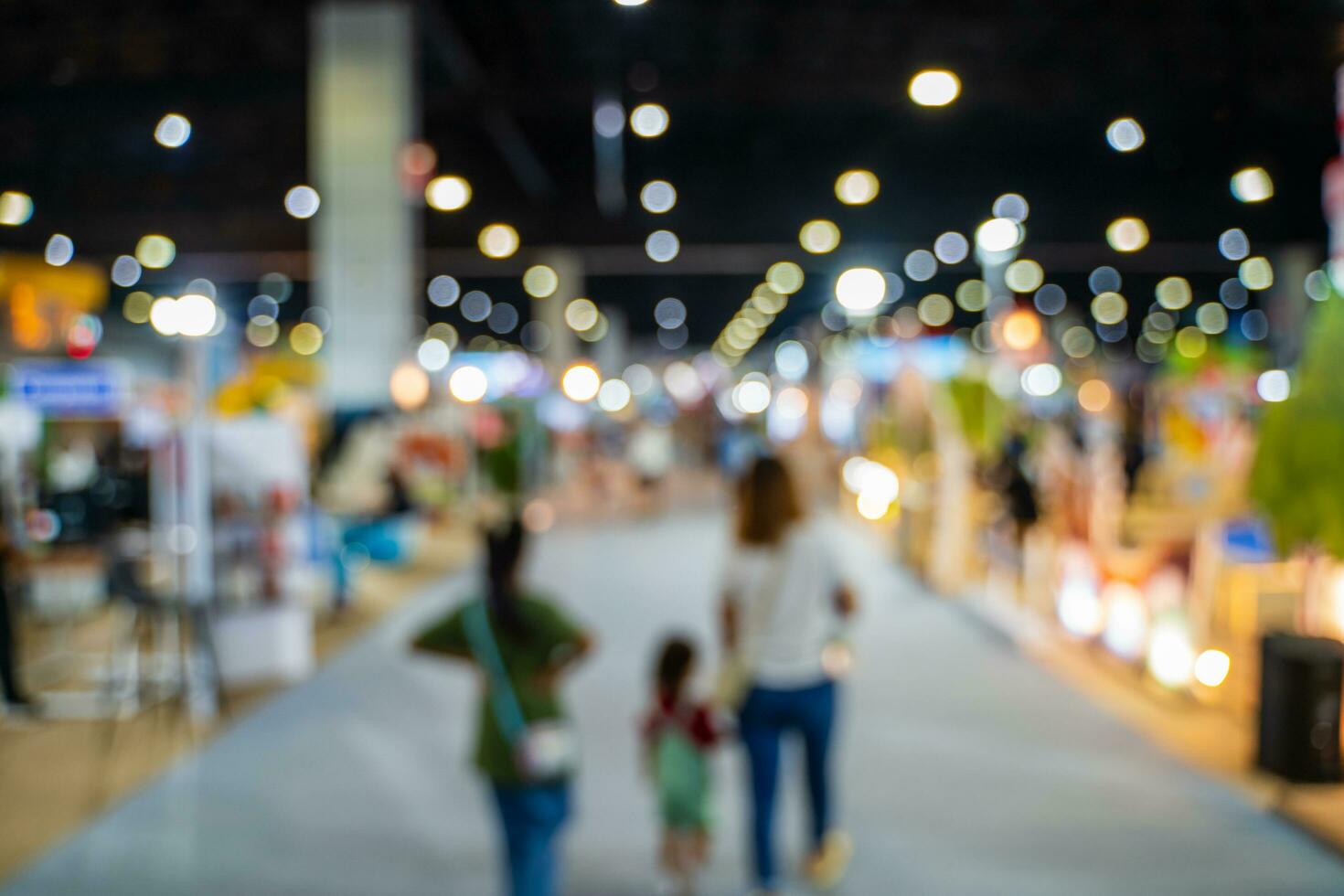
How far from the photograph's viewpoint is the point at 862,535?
1534cm

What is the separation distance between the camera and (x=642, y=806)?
4.94 m

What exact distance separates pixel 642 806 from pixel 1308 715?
3.00 meters

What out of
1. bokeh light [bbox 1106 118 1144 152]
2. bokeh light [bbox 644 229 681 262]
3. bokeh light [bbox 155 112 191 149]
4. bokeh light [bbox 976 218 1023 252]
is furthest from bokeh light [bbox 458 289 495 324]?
bokeh light [bbox 1106 118 1144 152]

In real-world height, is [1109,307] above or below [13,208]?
below

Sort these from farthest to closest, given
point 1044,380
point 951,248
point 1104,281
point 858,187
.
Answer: point 1104,281
point 1044,380
point 951,248
point 858,187

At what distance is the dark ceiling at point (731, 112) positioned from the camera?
12219mm

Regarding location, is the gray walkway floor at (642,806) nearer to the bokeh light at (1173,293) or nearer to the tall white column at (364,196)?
the tall white column at (364,196)

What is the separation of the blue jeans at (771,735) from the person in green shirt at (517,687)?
0.76m

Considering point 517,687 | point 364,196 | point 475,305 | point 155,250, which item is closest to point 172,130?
point 155,250

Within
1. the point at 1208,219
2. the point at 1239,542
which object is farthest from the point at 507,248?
the point at 1239,542

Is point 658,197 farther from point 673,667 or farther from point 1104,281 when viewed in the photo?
point 673,667

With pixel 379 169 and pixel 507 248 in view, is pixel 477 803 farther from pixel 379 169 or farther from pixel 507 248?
pixel 507 248

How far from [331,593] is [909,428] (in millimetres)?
7107

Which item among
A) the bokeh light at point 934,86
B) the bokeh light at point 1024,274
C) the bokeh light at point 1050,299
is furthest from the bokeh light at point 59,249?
the bokeh light at point 1050,299
